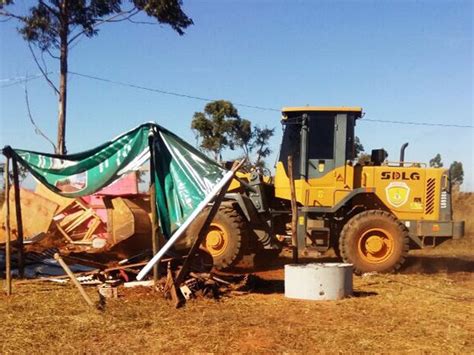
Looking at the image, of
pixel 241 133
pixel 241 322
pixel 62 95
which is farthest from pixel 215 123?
pixel 241 322

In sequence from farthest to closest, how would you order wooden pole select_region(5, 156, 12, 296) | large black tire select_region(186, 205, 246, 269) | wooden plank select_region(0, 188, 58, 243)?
wooden plank select_region(0, 188, 58, 243)
large black tire select_region(186, 205, 246, 269)
wooden pole select_region(5, 156, 12, 296)

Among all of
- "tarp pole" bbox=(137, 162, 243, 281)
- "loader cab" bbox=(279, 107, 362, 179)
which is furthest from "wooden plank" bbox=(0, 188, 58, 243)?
"tarp pole" bbox=(137, 162, 243, 281)

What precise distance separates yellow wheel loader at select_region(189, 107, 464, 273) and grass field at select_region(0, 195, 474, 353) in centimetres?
165

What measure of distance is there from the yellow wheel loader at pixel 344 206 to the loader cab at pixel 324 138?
2 cm

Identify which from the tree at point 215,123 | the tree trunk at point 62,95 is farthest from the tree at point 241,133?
the tree trunk at point 62,95

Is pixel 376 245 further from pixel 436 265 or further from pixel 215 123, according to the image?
pixel 215 123

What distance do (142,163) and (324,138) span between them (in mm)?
4455

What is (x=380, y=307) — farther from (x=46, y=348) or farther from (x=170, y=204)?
(x=46, y=348)

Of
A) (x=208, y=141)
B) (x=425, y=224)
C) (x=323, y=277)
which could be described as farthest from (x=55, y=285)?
(x=208, y=141)

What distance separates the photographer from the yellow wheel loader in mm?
11617

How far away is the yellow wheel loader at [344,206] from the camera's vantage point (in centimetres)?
1162

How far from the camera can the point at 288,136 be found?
40.3 feet

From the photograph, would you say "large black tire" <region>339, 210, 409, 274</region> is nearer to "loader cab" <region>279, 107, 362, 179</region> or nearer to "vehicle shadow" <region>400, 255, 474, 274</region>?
"vehicle shadow" <region>400, 255, 474, 274</region>

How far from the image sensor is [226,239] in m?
11.8
